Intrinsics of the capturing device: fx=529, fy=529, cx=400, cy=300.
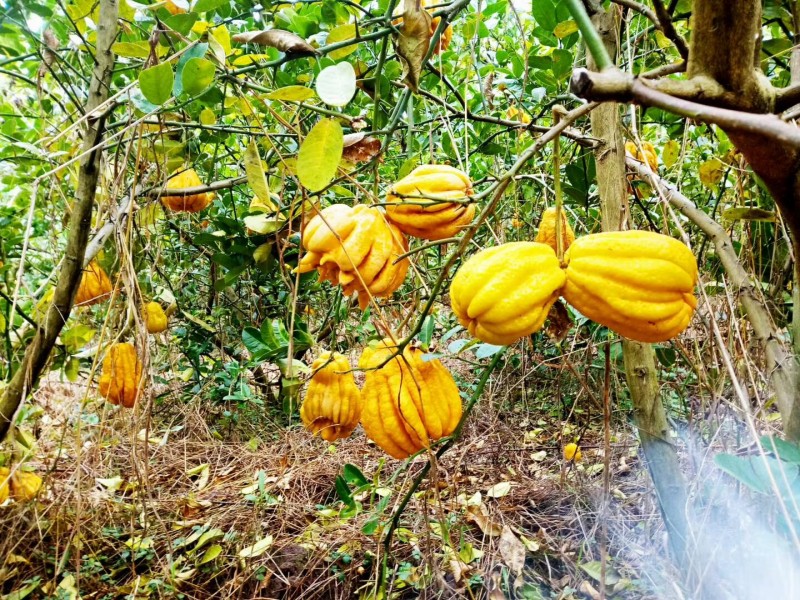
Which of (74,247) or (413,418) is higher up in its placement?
(74,247)

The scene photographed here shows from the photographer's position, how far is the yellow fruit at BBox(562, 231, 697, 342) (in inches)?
23.8

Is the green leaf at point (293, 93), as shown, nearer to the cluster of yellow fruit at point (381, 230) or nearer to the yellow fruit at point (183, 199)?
the cluster of yellow fruit at point (381, 230)

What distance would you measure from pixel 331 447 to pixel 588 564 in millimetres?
1163

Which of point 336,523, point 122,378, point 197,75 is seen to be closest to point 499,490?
point 336,523

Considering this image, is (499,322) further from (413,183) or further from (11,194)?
(11,194)

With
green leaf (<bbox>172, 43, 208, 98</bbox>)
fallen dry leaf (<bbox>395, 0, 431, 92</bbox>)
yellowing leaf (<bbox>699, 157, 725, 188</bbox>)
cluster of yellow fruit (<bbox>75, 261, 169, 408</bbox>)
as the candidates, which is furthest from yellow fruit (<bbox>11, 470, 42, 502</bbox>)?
yellowing leaf (<bbox>699, 157, 725, 188</bbox>)

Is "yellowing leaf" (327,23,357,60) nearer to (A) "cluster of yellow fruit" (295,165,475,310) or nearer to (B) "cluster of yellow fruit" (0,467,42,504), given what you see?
(A) "cluster of yellow fruit" (295,165,475,310)

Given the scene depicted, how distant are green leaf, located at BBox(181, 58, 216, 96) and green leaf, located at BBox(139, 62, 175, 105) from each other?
2 centimetres

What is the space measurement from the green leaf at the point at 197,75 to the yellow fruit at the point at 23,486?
1249 millimetres

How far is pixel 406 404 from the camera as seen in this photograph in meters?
0.88

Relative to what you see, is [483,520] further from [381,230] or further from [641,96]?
[641,96]

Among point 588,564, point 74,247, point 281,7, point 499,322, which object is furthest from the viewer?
point 588,564

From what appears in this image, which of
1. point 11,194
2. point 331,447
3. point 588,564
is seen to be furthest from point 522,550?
point 11,194

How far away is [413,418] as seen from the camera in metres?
0.87
